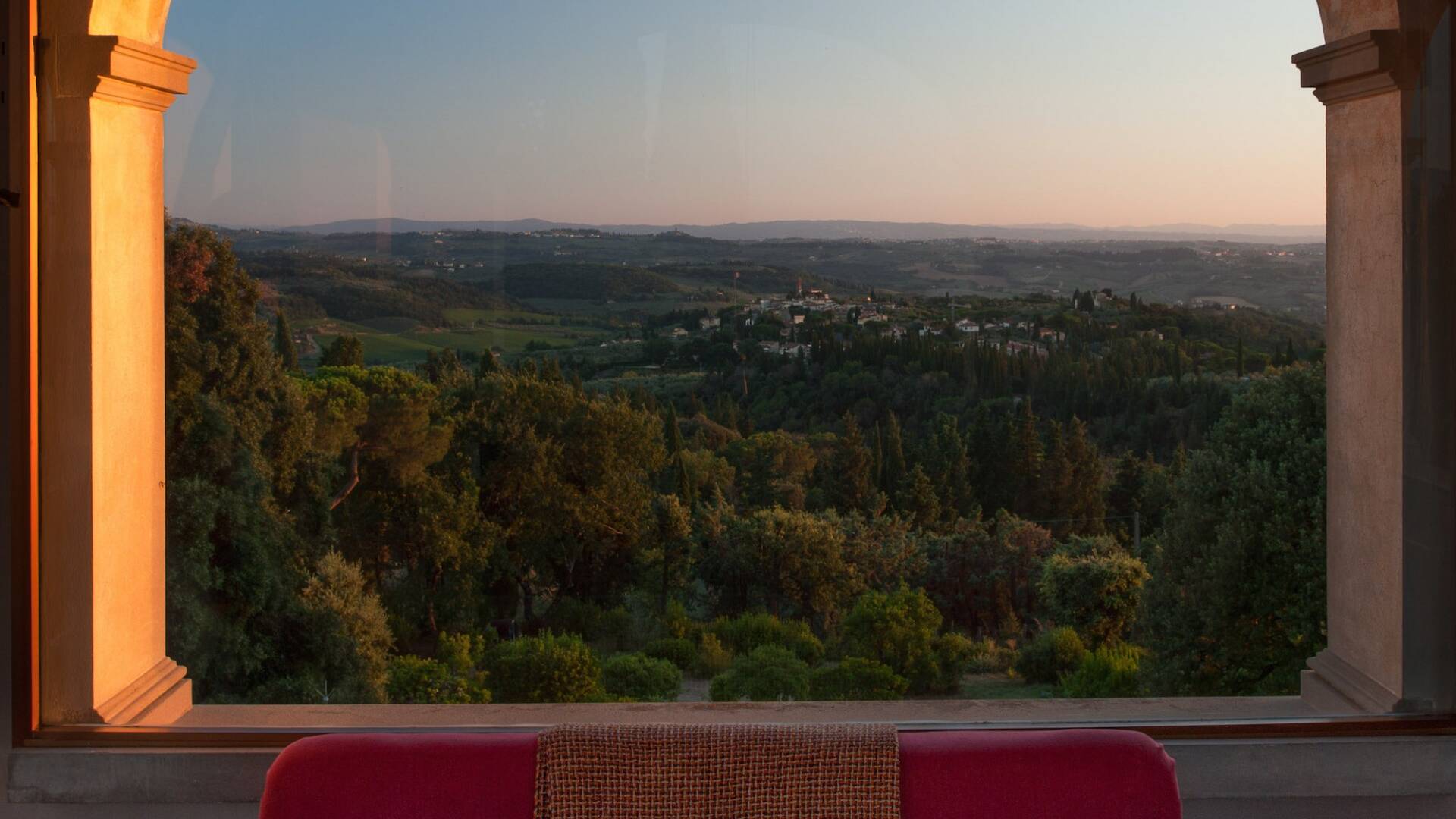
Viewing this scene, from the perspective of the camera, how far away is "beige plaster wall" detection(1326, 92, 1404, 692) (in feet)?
10.3

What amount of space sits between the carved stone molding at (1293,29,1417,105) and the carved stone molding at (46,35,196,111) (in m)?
3.07

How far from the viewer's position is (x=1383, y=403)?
316cm

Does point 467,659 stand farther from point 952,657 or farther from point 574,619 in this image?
point 952,657

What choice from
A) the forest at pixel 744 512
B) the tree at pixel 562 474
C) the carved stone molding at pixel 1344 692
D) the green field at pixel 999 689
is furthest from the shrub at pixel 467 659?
the carved stone molding at pixel 1344 692

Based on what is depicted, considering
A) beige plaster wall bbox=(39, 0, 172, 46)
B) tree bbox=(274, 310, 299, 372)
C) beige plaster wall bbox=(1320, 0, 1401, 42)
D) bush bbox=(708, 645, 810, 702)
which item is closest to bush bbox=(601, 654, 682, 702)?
bush bbox=(708, 645, 810, 702)

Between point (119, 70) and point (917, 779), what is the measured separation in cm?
266

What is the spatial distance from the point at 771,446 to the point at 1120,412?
3.32ft

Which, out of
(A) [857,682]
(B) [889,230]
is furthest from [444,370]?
(A) [857,682]

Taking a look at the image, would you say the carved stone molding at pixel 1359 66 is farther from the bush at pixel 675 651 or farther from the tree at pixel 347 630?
the tree at pixel 347 630

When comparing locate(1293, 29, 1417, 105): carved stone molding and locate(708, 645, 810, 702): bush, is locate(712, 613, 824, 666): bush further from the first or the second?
locate(1293, 29, 1417, 105): carved stone molding

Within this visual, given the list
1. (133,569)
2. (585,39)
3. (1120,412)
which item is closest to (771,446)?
(1120,412)

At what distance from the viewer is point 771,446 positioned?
3.49m

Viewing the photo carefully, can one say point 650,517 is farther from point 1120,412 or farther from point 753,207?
point 1120,412

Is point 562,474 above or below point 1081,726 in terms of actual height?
above
